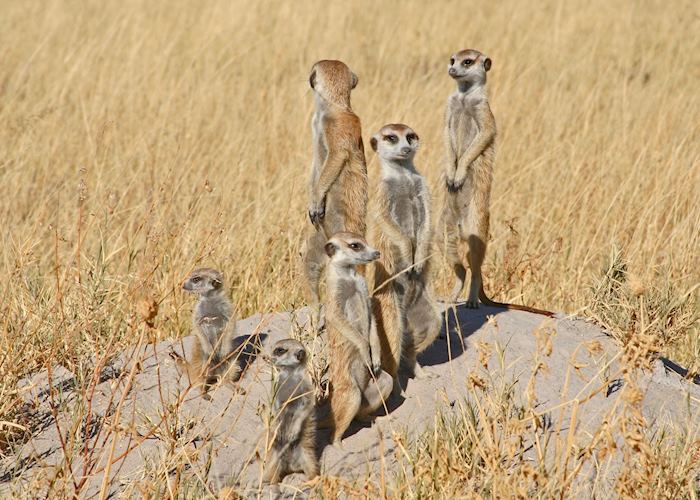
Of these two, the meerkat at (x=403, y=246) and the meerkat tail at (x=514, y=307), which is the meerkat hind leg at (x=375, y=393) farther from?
the meerkat tail at (x=514, y=307)

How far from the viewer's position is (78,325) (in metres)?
4.53

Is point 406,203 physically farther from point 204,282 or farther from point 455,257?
point 204,282

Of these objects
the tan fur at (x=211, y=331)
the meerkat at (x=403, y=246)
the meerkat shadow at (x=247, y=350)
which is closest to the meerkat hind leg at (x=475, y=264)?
the meerkat at (x=403, y=246)

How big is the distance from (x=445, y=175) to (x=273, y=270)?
47.4 inches

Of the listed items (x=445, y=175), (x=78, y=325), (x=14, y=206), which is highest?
(x=445, y=175)

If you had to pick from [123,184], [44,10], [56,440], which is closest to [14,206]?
[123,184]

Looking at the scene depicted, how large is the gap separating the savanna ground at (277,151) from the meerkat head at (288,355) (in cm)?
51

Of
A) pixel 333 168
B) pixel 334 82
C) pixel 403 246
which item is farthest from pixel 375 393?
pixel 334 82

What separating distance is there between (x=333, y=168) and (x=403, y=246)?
2.01 feet

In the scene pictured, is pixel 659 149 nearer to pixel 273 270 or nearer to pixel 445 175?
pixel 445 175

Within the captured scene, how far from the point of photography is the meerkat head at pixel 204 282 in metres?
4.53

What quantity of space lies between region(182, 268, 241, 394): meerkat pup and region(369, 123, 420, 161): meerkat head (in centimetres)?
100

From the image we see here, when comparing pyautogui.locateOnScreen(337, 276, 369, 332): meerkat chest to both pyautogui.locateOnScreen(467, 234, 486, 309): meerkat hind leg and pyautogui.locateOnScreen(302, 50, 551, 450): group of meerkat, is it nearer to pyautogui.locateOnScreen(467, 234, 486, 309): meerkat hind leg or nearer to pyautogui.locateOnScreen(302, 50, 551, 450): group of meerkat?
pyautogui.locateOnScreen(302, 50, 551, 450): group of meerkat

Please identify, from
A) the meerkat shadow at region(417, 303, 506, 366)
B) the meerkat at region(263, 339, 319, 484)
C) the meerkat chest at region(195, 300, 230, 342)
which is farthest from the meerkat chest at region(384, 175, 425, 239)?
the meerkat at region(263, 339, 319, 484)
